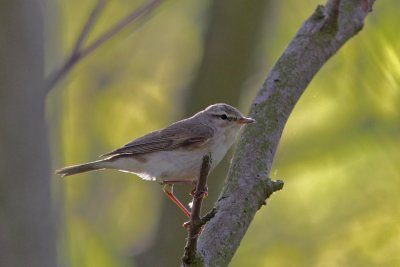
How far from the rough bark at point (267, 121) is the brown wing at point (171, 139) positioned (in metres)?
1.08

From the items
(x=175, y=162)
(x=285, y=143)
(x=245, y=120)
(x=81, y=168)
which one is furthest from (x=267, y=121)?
(x=285, y=143)

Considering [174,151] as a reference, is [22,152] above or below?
below

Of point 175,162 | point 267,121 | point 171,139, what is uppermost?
point 171,139

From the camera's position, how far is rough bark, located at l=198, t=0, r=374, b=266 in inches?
146

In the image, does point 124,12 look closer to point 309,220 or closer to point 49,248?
point 309,220

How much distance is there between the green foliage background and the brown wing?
1011 millimetres

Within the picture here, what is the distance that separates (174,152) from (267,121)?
126 cm

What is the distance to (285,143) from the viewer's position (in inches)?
297

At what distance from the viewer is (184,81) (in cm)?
809

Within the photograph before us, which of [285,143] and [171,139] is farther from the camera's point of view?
[285,143]

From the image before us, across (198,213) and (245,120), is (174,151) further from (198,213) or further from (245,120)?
(198,213)

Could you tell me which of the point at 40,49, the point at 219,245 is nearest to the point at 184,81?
the point at 219,245

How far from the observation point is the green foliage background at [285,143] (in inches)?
267

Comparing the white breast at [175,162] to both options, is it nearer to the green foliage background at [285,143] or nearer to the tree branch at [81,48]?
the green foliage background at [285,143]
